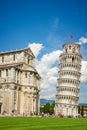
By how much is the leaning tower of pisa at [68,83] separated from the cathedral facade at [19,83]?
26.8 meters

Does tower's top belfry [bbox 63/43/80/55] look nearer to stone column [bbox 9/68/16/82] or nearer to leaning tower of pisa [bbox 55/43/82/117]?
leaning tower of pisa [bbox 55/43/82/117]

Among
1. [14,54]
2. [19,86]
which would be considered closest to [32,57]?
[14,54]

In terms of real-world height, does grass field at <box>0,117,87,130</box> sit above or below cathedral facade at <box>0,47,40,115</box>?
below

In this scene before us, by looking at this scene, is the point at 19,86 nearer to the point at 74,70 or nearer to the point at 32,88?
the point at 32,88

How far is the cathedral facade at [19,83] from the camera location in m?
73.4

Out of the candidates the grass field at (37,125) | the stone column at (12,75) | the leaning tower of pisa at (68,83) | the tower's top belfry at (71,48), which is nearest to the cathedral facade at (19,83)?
the stone column at (12,75)

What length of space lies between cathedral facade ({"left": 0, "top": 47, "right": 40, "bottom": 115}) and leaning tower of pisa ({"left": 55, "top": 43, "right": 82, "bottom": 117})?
87.8 ft

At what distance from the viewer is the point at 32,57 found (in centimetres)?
8506

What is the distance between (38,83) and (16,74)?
12.0 metres

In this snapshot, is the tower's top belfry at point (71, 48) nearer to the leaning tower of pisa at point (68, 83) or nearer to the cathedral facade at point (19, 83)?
the leaning tower of pisa at point (68, 83)

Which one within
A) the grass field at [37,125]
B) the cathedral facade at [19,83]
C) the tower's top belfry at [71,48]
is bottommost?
the grass field at [37,125]

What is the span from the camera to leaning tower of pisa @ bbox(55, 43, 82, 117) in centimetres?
10938

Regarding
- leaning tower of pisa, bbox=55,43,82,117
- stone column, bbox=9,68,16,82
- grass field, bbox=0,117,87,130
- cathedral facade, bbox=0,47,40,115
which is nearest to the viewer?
A: grass field, bbox=0,117,87,130

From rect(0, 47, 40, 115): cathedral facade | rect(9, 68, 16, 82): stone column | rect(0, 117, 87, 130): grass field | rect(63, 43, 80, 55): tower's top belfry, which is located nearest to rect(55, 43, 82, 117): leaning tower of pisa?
rect(63, 43, 80, 55): tower's top belfry
